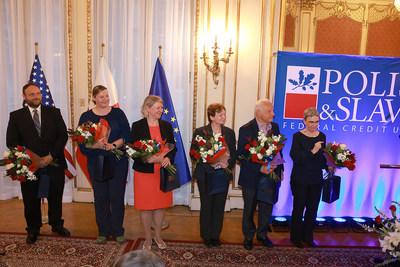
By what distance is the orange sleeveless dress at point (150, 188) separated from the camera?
3.54 m

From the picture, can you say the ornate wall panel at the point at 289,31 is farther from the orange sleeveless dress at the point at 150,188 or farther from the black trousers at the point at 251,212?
the orange sleeveless dress at the point at 150,188

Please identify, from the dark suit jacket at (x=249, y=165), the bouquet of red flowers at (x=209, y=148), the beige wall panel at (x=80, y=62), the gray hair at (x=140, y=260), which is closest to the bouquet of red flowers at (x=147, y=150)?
Result: the bouquet of red flowers at (x=209, y=148)

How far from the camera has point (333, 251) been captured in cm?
380

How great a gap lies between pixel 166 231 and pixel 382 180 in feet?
10.4

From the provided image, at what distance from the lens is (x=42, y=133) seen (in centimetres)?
376

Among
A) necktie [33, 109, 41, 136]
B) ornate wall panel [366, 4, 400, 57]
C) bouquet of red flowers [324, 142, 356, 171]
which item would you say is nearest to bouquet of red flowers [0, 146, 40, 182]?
necktie [33, 109, 41, 136]

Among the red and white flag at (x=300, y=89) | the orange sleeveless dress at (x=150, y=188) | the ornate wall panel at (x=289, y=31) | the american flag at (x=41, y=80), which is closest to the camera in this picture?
the orange sleeveless dress at (x=150, y=188)

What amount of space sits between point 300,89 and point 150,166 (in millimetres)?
2324

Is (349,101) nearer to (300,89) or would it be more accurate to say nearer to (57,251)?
(300,89)

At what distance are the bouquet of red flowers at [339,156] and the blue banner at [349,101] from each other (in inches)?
30.4

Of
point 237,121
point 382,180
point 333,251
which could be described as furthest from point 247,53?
point 333,251

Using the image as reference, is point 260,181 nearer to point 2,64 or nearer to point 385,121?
point 385,121

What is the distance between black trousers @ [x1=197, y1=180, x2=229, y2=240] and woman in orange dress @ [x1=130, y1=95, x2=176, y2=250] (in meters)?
0.41

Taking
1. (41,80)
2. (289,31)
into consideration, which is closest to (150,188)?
(41,80)
